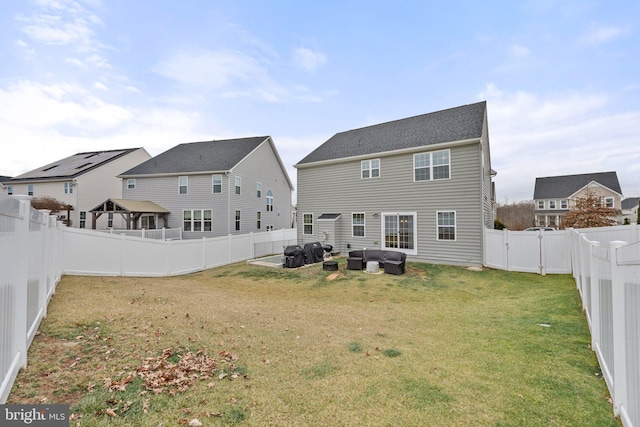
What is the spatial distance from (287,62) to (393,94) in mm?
7193

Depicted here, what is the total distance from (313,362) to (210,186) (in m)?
19.4

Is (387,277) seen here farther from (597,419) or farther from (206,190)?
(206,190)

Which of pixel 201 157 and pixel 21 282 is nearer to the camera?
pixel 21 282

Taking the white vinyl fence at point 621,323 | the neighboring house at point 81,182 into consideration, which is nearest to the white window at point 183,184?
the neighboring house at point 81,182

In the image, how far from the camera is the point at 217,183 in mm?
20688

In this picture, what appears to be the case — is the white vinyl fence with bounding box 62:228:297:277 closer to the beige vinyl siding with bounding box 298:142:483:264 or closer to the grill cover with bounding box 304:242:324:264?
the grill cover with bounding box 304:242:324:264

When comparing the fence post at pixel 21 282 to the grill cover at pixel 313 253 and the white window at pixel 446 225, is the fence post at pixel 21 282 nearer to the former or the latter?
the grill cover at pixel 313 253

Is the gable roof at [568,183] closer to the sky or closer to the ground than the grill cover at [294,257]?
closer to the sky

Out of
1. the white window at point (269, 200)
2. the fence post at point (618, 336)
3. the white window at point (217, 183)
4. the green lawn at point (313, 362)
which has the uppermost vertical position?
the white window at point (217, 183)

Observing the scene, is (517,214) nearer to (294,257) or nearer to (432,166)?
(432,166)

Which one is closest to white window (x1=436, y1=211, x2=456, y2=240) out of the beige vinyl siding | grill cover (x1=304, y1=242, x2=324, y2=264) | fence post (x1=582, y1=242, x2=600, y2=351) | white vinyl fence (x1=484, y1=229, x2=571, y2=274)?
the beige vinyl siding

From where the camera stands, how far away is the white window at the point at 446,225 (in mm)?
13102

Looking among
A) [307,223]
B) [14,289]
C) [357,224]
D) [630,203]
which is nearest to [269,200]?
[307,223]

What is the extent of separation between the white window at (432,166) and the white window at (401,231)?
6.78ft
